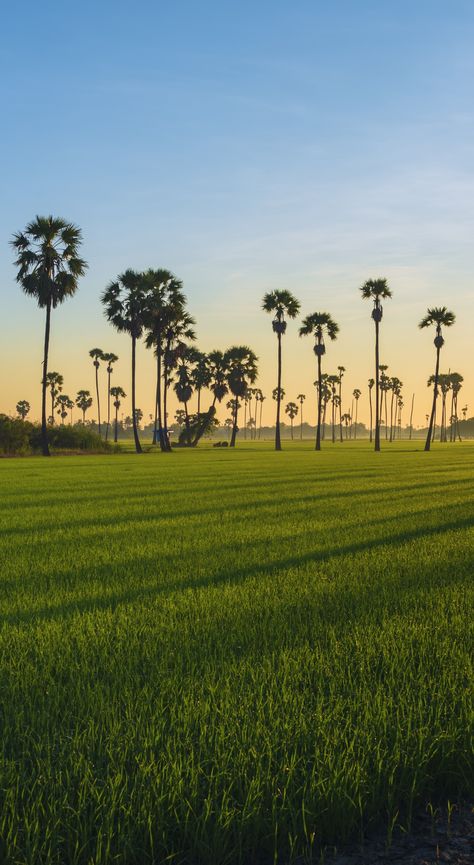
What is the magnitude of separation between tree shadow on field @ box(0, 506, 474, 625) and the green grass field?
0.05 m

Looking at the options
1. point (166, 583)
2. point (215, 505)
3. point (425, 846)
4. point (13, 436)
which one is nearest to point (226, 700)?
point (425, 846)

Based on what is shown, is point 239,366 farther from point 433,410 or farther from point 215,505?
→ point 215,505

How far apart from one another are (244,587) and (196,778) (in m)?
5.30

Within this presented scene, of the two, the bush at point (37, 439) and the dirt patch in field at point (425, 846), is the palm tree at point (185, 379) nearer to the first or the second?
the bush at point (37, 439)

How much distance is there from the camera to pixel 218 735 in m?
3.94

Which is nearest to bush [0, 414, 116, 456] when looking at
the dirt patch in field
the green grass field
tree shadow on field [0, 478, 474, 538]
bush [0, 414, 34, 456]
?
bush [0, 414, 34, 456]

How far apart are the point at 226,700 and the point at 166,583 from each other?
4.69 m

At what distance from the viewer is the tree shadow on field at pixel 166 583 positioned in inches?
294

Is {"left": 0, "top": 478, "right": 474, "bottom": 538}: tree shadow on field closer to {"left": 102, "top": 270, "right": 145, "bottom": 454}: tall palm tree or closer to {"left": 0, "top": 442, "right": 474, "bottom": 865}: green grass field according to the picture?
{"left": 0, "top": 442, "right": 474, "bottom": 865}: green grass field

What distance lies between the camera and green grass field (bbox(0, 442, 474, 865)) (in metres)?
3.17

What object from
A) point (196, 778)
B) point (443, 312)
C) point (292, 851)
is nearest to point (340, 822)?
point (292, 851)

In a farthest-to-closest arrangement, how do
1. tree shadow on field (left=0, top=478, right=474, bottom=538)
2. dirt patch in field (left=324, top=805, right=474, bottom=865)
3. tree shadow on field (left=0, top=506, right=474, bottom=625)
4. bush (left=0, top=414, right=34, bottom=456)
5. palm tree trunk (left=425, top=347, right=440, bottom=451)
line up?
palm tree trunk (left=425, top=347, right=440, bottom=451), bush (left=0, top=414, right=34, bottom=456), tree shadow on field (left=0, top=478, right=474, bottom=538), tree shadow on field (left=0, top=506, right=474, bottom=625), dirt patch in field (left=324, top=805, right=474, bottom=865)

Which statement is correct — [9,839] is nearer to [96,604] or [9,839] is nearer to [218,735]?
[218,735]

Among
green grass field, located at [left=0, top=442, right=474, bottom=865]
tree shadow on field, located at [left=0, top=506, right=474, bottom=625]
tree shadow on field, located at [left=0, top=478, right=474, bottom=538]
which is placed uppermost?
green grass field, located at [left=0, top=442, right=474, bottom=865]
